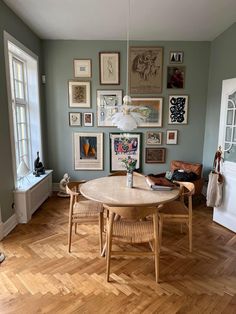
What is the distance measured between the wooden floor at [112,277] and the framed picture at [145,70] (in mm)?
2635

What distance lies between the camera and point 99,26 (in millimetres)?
3498

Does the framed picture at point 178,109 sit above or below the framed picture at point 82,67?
below

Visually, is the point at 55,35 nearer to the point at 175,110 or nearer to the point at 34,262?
the point at 175,110

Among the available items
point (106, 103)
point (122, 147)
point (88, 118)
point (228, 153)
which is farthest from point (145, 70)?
point (228, 153)

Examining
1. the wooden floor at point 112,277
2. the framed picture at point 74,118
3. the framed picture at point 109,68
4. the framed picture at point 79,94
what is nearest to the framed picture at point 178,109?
the framed picture at point 109,68

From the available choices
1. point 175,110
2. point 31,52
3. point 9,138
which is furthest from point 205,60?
point 9,138

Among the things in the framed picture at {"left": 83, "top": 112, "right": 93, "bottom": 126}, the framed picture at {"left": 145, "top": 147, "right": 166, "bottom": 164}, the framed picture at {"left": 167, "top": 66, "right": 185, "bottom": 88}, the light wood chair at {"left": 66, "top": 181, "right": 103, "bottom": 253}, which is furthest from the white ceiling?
the light wood chair at {"left": 66, "top": 181, "right": 103, "bottom": 253}

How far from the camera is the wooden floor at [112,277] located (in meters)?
1.79

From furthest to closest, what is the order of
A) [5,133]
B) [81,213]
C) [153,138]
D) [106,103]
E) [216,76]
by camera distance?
[153,138]
[106,103]
[216,76]
[5,133]
[81,213]

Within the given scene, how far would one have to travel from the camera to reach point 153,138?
4.35 m

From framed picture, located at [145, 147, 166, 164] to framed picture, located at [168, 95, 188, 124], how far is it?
594mm

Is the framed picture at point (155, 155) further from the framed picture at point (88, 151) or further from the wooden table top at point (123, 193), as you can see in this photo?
the wooden table top at point (123, 193)

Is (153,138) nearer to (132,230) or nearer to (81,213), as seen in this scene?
(81,213)

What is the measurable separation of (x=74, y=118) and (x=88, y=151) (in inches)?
27.1
